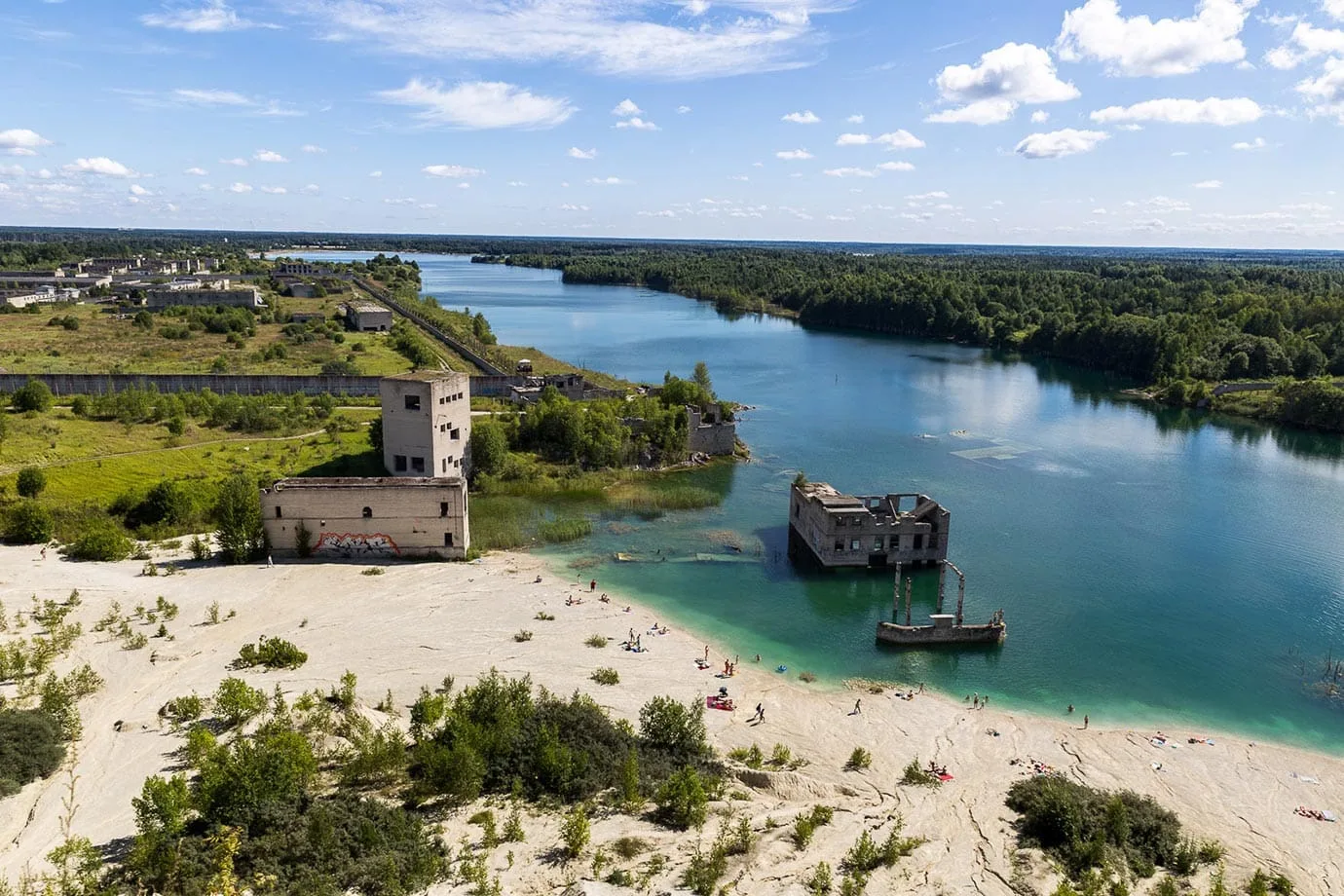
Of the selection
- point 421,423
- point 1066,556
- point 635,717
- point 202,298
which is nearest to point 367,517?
point 421,423

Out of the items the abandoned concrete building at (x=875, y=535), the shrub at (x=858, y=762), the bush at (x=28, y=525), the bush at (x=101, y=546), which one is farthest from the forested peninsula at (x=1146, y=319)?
the bush at (x=28, y=525)

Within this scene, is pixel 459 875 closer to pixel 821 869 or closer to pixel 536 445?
pixel 821 869

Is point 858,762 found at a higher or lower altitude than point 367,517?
lower

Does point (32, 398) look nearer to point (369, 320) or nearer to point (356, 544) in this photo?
point (356, 544)

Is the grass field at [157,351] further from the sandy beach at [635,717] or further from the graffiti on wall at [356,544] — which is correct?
the sandy beach at [635,717]

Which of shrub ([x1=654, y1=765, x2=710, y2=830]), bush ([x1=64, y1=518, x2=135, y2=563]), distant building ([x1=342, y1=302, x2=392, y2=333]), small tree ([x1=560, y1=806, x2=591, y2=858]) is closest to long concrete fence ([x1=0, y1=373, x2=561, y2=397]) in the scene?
bush ([x1=64, y1=518, x2=135, y2=563])

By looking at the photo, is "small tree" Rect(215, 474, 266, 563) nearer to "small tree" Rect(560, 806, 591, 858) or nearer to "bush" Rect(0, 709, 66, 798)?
"bush" Rect(0, 709, 66, 798)
